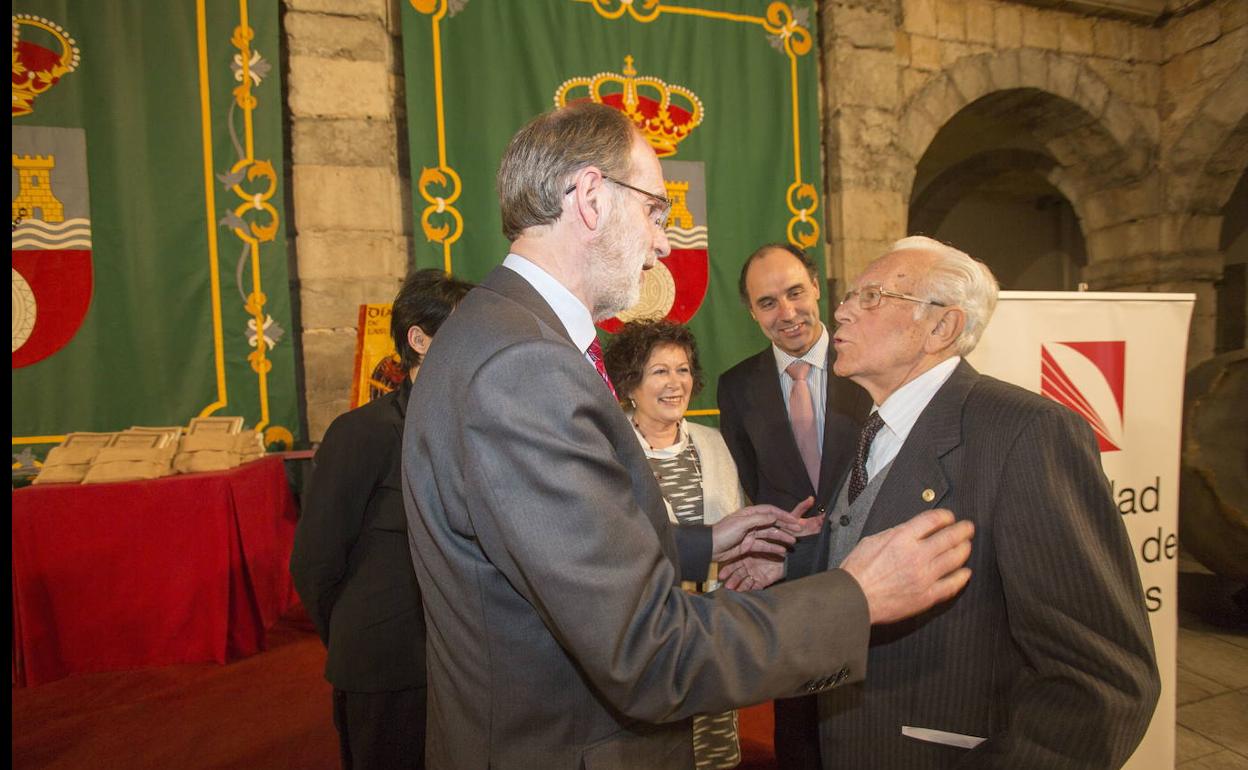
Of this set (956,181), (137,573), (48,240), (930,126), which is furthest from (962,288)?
(956,181)

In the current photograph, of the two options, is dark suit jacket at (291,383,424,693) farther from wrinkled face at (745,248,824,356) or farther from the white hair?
wrinkled face at (745,248,824,356)

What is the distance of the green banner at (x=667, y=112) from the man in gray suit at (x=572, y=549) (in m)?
3.31


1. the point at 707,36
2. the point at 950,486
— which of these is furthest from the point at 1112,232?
the point at 950,486

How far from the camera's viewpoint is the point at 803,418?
2666 millimetres

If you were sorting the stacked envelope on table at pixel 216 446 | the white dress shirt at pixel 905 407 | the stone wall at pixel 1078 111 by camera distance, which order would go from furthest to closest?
1. the stone wall at pixel 1078 111
2. the stacked envelope on table at pixel 216 446
3. the white dress shirt at pixel 905 407

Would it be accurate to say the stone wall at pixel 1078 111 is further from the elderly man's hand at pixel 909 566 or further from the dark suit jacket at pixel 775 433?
the elderly man's hand at pixel 909 566

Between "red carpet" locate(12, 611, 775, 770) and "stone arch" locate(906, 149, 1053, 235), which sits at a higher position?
"stone arch" locate(906, 149, 1053, 235)

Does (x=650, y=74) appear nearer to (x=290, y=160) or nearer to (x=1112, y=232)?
(x=290, y=160)

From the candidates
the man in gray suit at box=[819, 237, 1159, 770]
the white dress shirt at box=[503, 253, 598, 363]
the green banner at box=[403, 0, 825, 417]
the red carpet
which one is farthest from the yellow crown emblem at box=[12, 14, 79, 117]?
the man in gray suit at box=[819, 237, 1159, 770]

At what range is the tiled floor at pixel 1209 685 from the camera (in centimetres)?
271

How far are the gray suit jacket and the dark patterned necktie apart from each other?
0.61 metres

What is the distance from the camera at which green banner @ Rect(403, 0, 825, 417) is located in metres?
4.30

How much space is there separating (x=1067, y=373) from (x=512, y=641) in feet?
6.62

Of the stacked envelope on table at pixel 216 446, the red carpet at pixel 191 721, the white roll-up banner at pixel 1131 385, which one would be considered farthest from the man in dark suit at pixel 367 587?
the stacked envelope on table at pixel 216 446
